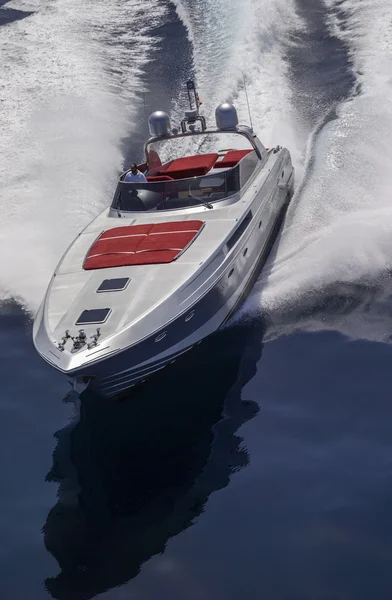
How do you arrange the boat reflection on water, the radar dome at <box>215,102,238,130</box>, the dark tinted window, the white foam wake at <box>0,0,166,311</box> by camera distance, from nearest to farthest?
the boat reflection on water < the dark tinted window < the white foam wake at <box>0,0,166,311</box> < the radar dome at <box>215,102,238,130</box>

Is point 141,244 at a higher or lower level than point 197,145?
higher

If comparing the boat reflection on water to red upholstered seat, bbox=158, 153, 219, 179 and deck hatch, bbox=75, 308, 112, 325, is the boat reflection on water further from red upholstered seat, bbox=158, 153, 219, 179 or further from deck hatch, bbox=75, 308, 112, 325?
red upholstered seat, bbox=158, 153, 219, 179

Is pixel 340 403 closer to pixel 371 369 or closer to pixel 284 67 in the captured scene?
pixel 371 369

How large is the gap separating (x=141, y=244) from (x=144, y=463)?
9.32 feet

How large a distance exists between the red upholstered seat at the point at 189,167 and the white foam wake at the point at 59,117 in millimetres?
1414

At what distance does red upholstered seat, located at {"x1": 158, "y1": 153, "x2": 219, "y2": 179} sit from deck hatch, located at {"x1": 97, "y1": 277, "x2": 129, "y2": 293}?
3.16 meters

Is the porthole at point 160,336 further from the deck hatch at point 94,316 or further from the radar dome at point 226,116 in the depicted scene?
the radar dome at point 226,116

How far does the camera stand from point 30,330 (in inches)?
380

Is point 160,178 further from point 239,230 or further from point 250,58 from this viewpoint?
point 250,58

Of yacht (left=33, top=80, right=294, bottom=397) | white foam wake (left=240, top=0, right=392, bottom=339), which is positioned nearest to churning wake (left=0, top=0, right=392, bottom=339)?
white foam wake (left=240, top=0, right=392, bottom=339)

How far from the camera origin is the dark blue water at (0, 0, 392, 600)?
5746 millimetres

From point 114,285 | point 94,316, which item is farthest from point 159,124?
point 94,316

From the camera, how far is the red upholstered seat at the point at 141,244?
8.82m

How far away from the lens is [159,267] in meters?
8.62
